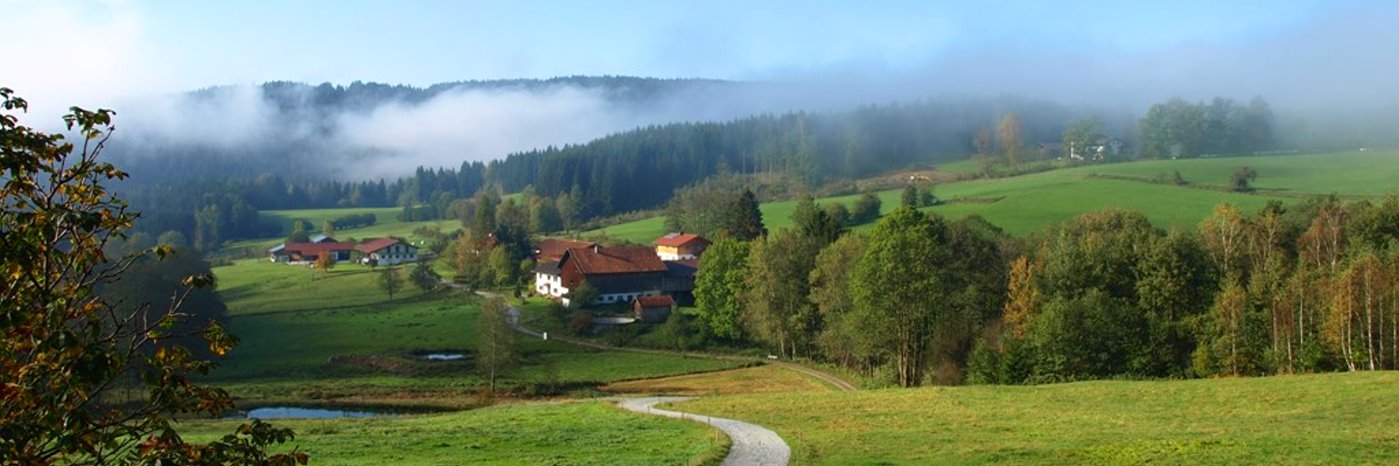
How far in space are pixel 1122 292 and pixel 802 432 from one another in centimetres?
3124

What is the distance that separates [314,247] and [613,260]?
60.4 meters

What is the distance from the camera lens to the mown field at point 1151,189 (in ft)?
311

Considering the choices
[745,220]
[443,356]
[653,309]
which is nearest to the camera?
[443,356]

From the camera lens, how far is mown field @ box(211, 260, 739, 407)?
5919 centimetres

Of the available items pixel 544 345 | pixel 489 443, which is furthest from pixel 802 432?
pixel 544 345

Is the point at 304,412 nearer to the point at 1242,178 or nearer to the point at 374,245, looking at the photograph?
the point at 374,245

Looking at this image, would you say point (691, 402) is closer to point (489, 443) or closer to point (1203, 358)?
point (489, 443)

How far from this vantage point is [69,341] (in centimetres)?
638

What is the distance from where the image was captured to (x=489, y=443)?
102 feet

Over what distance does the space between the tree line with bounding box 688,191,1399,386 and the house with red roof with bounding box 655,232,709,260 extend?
51.4 meters

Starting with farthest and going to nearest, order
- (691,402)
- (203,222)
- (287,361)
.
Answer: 1. (203,222)
2. (287,361)
3. (691,402)

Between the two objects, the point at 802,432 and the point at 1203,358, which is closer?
the point at 802,432

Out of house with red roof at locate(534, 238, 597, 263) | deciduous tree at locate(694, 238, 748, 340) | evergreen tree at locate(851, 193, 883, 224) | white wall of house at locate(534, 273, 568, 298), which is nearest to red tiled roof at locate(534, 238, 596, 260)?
house with red roof at locate(534, 238, 597, 263)

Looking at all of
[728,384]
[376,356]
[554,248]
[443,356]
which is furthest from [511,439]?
[554,248]
